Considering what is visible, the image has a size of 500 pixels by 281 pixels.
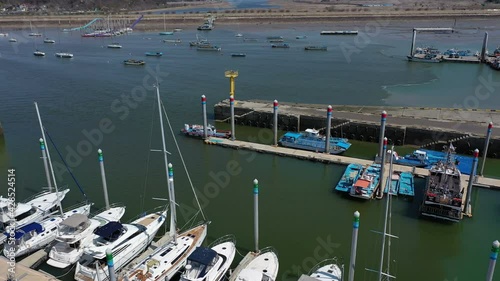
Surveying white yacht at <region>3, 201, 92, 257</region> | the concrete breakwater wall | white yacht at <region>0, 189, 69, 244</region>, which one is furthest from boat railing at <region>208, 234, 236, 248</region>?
the concrete breakwater wall

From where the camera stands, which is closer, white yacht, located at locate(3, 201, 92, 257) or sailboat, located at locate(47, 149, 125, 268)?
sailboat, located at locate(47, 149, 125, 268)

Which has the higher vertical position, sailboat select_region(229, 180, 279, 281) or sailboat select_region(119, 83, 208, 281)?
sailboat select_region(119, 83, 208, 281)

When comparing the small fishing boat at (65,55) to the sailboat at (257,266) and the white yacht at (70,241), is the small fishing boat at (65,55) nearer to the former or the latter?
the white yacht at (70,241)

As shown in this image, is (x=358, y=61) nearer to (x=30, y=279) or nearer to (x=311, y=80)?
(x=311, y=80)

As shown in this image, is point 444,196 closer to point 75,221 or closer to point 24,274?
point 75,221

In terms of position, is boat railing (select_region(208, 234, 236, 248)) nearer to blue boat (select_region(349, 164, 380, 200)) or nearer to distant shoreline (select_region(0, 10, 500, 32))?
blue boat (select_region(349, 164, 380, 200))

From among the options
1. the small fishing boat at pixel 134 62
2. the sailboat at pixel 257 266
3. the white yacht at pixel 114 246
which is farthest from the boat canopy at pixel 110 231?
the small fishing boat at pixel 134 62
